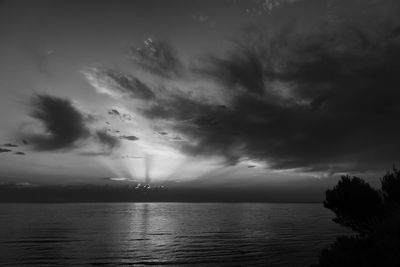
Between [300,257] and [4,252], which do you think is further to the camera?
[4,252]

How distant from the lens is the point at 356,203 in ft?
145

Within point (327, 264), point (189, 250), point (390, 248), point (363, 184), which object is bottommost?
point (189, 250)

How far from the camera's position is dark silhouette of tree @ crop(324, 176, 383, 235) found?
43.0 m

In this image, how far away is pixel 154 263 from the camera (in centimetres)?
4959

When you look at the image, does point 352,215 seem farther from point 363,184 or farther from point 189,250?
point 189,250

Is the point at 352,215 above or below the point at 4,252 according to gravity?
above

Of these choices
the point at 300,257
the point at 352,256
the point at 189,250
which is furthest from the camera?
the point at 189,250

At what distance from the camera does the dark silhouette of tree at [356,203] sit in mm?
43031

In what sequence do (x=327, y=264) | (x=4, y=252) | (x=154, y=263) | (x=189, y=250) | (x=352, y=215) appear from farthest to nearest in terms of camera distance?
(x=189, y=250) → (x=4, y=252) → (x=154, y=263) → (x=352, y=215) → (x=327, y=264)

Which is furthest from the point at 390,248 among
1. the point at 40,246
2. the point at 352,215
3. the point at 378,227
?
the point at 40,246

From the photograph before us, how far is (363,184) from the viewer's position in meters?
45.3

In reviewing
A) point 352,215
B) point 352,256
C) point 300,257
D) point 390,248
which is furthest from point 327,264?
point 300,257

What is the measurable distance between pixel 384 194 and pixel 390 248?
2950cm

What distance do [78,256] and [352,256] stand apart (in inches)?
1974
